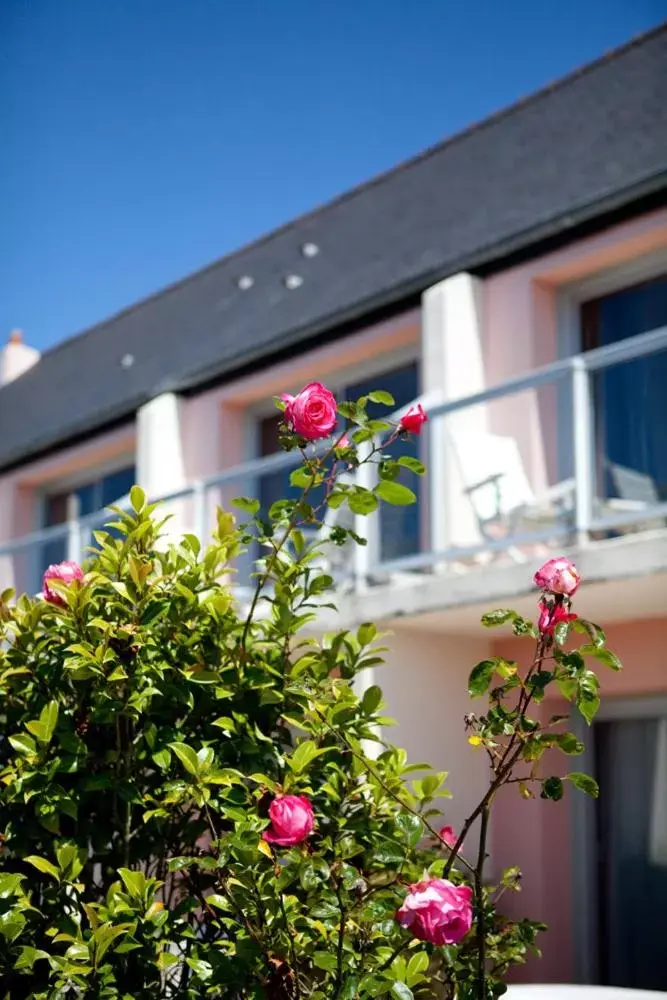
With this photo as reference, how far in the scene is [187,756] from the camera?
149 inches

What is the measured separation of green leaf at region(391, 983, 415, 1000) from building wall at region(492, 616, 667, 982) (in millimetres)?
6997

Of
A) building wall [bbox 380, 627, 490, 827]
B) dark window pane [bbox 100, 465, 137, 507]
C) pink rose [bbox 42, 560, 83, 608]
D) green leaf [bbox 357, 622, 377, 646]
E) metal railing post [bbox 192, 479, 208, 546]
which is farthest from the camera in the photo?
dark window pane [bbox 100, 465, 137, 507]

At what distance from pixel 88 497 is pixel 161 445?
114 inches

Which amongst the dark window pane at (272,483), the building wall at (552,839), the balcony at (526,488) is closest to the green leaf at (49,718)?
the dark window pane at (272,483)

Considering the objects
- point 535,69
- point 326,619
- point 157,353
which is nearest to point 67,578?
point 326,619

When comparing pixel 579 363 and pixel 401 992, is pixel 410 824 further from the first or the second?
pixel 579 363

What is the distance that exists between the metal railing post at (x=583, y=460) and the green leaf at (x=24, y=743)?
5126 millimetres

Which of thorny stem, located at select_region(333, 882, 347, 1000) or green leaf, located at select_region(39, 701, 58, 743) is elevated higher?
green leaf, located at select_region(39, 701, 58, 743)

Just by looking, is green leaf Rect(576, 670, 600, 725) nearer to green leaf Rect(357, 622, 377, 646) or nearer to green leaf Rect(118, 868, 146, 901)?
green leaf Rect(357, 622, 377, 646)

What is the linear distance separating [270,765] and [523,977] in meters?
7.15

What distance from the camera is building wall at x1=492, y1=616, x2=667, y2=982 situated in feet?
33.0

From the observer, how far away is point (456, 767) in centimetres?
1002

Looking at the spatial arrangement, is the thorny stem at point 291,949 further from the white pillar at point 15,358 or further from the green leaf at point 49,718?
the white pillar at point 15,358

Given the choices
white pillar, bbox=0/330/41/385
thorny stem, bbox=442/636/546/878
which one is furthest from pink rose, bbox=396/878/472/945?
white pillar, bbox=0/330/41/385
